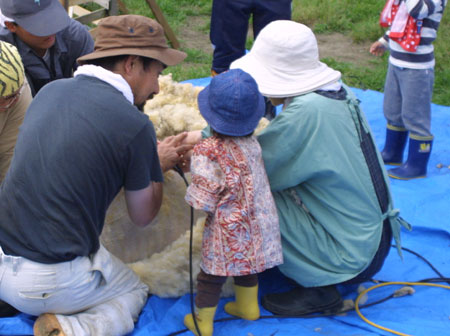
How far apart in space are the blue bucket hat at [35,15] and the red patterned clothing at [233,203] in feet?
3.80

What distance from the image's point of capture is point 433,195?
339 cm

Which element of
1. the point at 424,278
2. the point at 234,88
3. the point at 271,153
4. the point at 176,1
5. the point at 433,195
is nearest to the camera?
the point at 234,88

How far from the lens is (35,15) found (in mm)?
2684

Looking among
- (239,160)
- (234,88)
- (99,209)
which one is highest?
(234,88)

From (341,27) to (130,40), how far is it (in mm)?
5271

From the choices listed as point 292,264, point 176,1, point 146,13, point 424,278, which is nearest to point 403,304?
point 424,278

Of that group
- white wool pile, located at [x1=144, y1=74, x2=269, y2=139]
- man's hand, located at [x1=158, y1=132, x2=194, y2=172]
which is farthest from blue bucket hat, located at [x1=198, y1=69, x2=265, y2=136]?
white wool pile, located at [x1=144, y1=74, x2=269, y2=139]

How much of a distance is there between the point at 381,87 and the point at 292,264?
3.33 m

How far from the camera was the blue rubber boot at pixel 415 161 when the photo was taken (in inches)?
140

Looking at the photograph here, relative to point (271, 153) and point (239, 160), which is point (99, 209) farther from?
point (271, 153)

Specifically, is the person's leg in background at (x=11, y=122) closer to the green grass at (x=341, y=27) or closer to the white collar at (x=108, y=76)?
the white collar at (x=108, y=76)

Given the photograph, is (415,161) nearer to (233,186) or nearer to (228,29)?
(228,29)

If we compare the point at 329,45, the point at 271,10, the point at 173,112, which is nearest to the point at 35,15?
the point at 173,112

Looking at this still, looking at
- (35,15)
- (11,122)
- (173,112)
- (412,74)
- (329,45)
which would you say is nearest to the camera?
(11,122)
